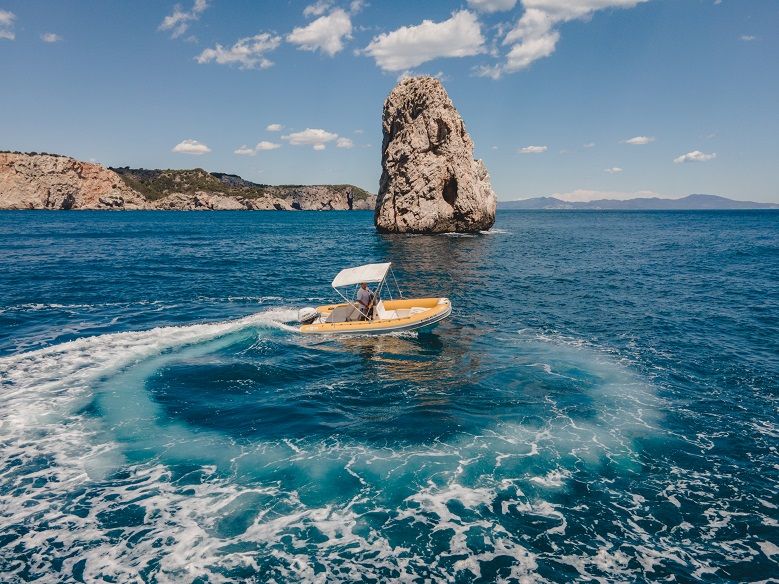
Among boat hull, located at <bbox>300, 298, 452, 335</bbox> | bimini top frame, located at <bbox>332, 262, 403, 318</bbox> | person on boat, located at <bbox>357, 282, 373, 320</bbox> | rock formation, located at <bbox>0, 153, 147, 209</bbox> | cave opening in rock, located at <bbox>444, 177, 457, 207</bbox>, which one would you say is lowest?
boat hull, located at <bbox>300, 298, 452, 335</bbox>

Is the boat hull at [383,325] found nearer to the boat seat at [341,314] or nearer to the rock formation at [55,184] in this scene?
the boat seat at [341,314]

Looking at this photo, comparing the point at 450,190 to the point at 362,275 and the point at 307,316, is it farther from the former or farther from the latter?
the point at 307,316

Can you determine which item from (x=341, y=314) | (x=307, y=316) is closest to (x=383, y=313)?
(x=341, y=314)

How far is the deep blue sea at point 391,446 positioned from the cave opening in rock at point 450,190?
4342 centimetres

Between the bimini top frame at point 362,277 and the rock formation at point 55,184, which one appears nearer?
the bimini top frame at point 362,277

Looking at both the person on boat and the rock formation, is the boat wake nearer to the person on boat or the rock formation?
the person on boat

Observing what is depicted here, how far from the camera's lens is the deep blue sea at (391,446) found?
8211 mm

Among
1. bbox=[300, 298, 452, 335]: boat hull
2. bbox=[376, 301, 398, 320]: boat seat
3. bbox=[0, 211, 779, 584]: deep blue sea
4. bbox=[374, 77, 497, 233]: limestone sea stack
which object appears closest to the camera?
bbox=[0, 211, 779, 584]: deep blue sea

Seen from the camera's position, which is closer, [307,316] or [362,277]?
[362,277]

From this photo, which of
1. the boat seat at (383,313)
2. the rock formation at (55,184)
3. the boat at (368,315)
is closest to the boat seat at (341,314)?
the boat at (368,315)

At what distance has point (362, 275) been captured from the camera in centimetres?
2169

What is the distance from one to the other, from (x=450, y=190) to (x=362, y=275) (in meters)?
49.3

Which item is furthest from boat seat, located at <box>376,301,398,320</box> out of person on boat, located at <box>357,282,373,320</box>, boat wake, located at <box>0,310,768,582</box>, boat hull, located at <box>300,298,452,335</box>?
boat wake, located at <box>0,310,768,582</box>

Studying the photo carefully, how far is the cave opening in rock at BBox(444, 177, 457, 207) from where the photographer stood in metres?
66.2
